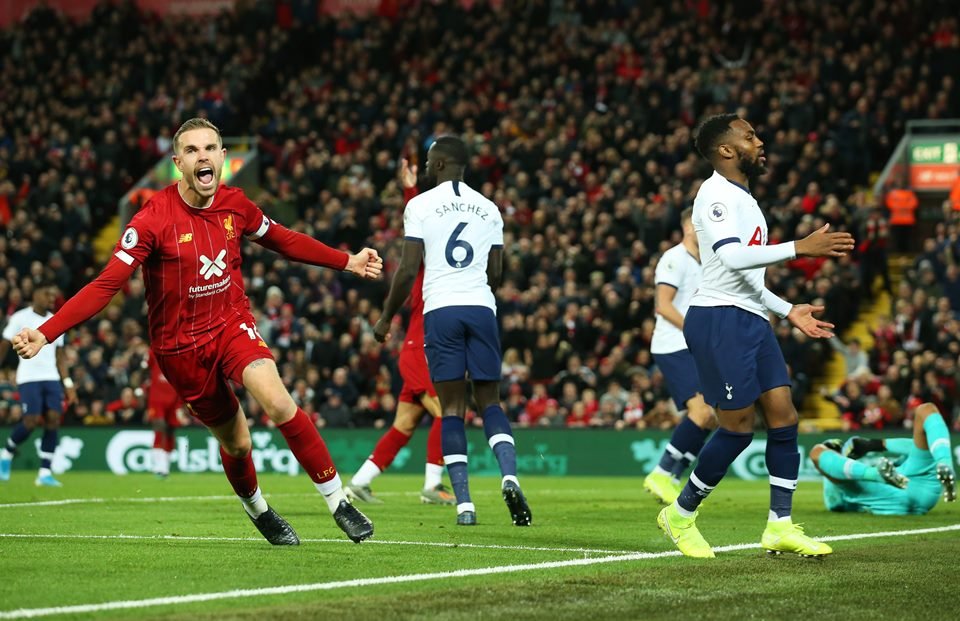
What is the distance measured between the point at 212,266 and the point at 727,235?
9.54 feet

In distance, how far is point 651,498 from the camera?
48.5 feet

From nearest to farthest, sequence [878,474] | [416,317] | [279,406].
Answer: [279,406] → [878,474] → [416,317]

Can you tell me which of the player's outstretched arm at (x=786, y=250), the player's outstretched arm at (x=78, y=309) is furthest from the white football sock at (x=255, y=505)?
the player's outstretched arm at (x=786, y=250)

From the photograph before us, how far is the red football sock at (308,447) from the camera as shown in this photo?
841 centimetres

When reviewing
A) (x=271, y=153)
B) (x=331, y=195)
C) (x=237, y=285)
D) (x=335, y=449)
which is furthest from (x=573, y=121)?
(x=237, y=285)

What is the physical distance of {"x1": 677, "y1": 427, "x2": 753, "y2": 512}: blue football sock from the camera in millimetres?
8398

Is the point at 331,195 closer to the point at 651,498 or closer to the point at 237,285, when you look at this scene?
the point at 651,498

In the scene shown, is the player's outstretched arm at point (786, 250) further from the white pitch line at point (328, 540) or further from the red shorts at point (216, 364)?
the red shorts at point (216, 364)

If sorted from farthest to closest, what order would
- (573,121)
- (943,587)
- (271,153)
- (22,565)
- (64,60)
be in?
(64,60) → (271,153) → (573,121) → (22,565) → (943,587)

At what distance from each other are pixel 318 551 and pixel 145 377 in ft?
60.4

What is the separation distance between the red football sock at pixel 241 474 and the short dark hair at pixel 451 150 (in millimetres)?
2907

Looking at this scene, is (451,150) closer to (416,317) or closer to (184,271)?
(184,271)

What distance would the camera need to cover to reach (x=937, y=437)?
11.5 m

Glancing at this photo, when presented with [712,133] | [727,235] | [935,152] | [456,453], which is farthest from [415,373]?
[935,152]
